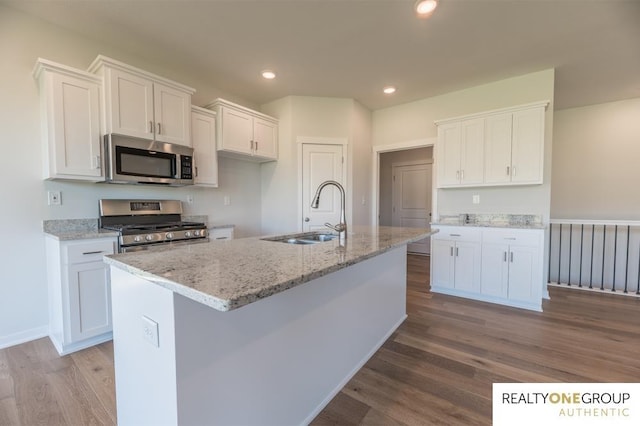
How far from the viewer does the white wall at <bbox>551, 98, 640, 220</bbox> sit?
3.97 meters

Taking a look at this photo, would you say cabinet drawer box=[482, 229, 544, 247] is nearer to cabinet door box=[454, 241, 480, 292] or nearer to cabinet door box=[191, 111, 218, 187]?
cabinet door box=[454, 241, 480, 292]

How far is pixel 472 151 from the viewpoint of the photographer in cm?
345

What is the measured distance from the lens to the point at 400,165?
6422 millimetres

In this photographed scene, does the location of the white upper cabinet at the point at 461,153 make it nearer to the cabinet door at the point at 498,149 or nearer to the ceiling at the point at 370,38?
the cabinet door at the point at 498,149

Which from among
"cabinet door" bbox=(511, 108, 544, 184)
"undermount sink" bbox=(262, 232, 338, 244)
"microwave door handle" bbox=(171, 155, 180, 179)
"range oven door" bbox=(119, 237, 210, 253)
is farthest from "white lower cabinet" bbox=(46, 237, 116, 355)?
"cabinet door" bbox=(511, 108, 544, 184)

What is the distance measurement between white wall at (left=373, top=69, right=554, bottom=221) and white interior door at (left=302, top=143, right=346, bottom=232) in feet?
3.22

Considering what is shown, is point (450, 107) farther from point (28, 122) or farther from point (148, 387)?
point (28, 122)

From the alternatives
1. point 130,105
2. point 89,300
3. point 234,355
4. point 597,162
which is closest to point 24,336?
point 89,300

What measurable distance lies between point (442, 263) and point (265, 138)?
112 inches

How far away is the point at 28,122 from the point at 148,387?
102 inches

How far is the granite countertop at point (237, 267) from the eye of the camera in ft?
2.47

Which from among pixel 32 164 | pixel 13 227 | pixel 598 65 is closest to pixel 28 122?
pixel 32 164

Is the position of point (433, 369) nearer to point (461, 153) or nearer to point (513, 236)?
point (513, 236)

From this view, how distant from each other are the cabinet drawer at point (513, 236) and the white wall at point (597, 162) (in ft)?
7.37
